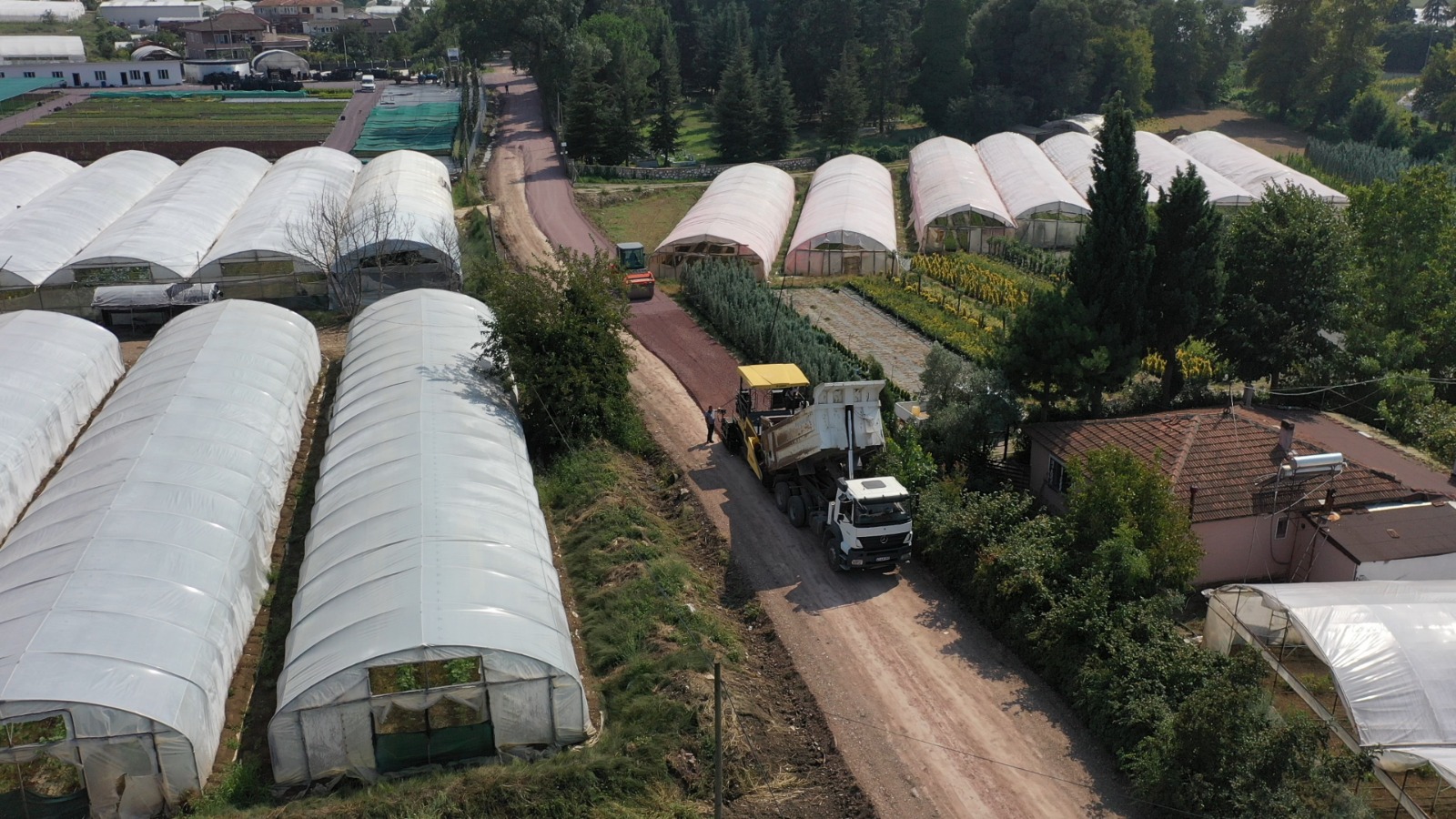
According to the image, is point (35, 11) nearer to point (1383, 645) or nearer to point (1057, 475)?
point (1057, 475)

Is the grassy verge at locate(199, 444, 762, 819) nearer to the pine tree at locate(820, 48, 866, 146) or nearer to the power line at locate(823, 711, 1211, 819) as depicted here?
the power line at locate(823, 711, 1211, 819)

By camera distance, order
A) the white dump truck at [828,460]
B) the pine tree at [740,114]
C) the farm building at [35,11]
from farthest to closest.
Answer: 1. the farm building at [35,11]
2. the pine tree at [740,114]
3. the white dump truck at [828,460]

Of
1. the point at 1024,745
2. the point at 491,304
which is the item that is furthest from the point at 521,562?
the point at 491,304

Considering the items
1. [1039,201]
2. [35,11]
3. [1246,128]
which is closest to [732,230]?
[1039,201]

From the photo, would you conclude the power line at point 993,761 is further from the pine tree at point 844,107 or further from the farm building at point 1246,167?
the pine tree at point 844,107

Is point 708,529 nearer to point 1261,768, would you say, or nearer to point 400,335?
point 400,335

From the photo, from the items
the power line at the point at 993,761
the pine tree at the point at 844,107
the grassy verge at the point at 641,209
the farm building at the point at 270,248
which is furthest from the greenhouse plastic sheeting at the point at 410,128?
the power line at the point at 993,761
